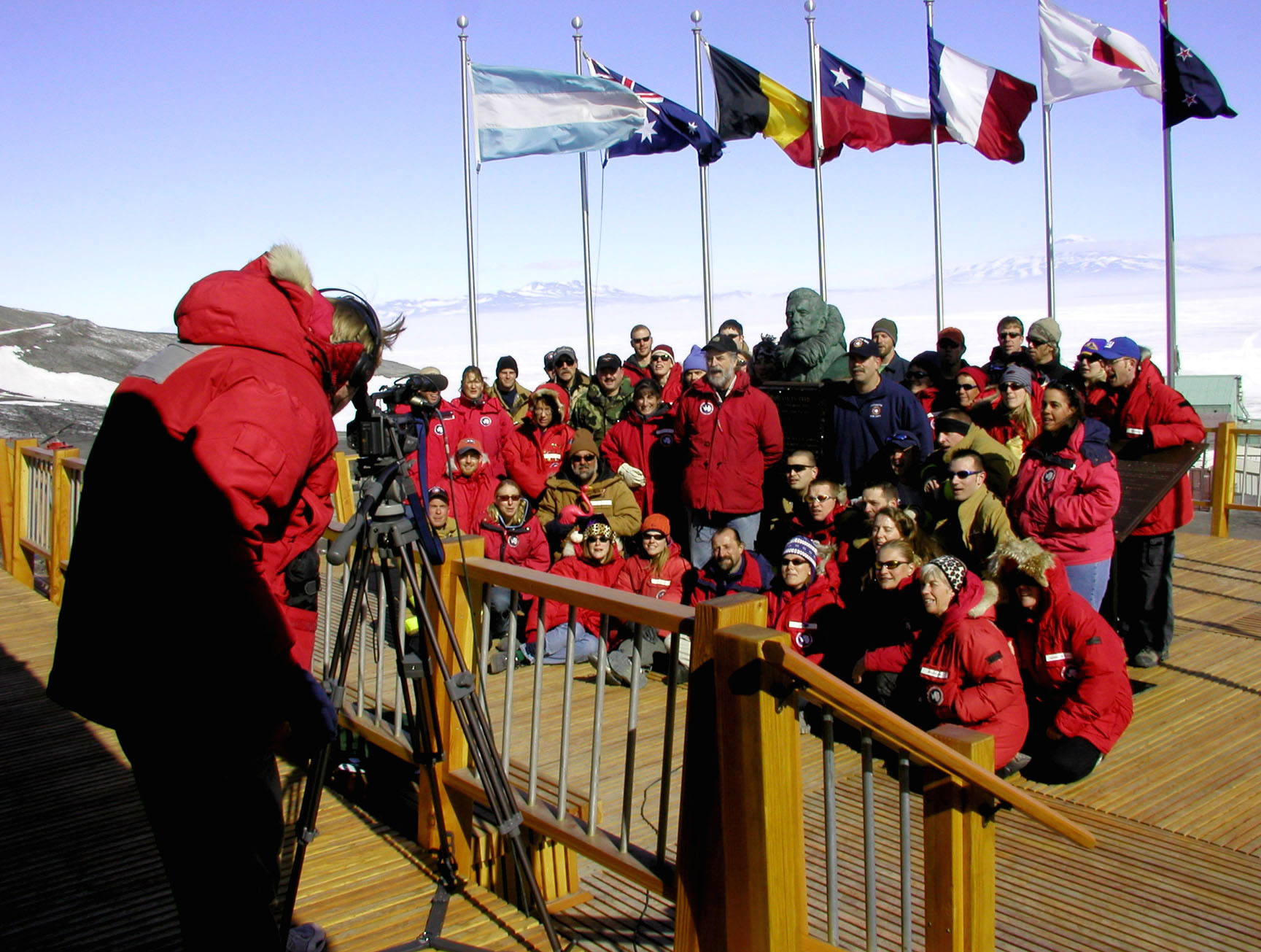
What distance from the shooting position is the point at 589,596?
3.12 metres

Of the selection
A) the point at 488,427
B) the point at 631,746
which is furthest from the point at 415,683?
the point at 488,427

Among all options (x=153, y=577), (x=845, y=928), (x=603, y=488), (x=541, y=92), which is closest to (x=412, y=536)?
(x=153, y=577)

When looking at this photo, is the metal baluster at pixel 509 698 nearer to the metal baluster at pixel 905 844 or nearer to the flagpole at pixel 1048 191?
the metal baluster at pixel 905 844

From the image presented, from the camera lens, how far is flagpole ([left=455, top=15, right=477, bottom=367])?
12.2 metres

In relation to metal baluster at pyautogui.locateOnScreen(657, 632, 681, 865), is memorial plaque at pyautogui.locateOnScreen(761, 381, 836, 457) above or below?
above

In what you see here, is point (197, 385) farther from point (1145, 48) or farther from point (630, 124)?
point (1145, 48)

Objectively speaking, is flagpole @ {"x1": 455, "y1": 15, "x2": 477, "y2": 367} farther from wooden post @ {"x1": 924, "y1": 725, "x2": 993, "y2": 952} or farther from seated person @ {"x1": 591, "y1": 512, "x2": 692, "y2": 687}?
wooden post @ {"x1": 924, "y1": 725, "x2": 993, "y2": 952}

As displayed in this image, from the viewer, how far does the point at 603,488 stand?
8164 millimetres

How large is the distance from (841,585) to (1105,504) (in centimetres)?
155

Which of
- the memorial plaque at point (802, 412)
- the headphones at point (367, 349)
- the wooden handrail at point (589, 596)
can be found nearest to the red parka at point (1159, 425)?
the memorial plaque at point (802, 412)

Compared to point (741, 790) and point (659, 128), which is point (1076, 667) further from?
point (659, 128)

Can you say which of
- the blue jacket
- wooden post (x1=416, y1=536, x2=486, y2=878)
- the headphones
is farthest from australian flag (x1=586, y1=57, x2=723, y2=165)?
the headphones

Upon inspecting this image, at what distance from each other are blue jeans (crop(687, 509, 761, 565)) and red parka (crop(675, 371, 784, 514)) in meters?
0.06

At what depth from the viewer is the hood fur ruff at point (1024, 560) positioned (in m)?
5.30
